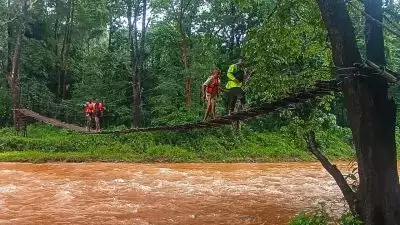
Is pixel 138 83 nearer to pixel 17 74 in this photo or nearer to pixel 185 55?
pixel 185 55

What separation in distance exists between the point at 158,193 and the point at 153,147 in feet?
23.8

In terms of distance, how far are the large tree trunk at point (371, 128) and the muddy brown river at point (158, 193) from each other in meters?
3.08

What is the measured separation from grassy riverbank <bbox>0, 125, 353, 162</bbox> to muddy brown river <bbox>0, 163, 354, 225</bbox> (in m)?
1.15

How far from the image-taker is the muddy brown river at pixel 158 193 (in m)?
8.13

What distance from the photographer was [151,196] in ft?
33.4

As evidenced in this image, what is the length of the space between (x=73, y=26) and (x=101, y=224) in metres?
16.9

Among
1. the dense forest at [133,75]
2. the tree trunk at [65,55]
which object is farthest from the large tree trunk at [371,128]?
the tree trunk at [65,55]

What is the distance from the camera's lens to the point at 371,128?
15.2 ft

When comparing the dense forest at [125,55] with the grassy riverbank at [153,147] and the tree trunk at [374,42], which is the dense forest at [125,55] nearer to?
the grassy riverbank at [153,147]

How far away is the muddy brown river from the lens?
8.13 meters

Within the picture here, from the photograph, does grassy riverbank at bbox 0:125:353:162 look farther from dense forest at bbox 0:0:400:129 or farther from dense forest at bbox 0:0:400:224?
dense forest at bbox 0:0:400:129

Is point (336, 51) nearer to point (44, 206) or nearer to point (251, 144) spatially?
point (44, 206)

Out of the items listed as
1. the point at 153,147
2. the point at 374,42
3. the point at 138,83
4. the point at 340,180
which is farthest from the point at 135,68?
the point at 374,42

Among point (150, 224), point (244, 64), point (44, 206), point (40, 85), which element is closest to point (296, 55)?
point (244, 64)
